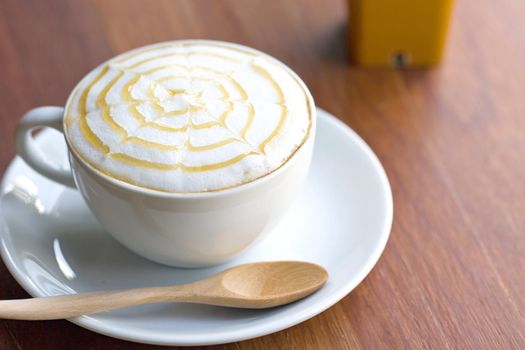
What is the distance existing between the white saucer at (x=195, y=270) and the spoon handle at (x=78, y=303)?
0.05ft

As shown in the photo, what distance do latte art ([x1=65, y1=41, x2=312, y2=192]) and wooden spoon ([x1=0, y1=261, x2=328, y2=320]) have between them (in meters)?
0.11

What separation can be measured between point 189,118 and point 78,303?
0.64 feet

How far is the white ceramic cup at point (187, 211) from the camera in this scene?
64cm

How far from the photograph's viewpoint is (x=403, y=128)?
3.20 feet

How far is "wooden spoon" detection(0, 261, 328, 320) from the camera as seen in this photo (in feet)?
2.15

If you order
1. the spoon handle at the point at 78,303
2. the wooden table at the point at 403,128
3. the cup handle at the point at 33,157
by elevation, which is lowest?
the wooden table at the point at 403,128

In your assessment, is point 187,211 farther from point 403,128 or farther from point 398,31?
point 398,31

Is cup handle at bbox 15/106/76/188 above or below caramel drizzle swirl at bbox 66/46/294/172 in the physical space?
below

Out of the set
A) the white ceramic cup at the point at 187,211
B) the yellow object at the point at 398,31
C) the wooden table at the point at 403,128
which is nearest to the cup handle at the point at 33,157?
the white ceramic cup at the point at 187,211

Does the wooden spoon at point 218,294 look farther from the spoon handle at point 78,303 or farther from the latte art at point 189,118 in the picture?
the latte art at point 189,118

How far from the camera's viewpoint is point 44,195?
84cm

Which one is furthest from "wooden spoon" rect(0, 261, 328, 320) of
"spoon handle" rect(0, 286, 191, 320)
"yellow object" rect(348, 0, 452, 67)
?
"yellow object" rect(348, 0, 452, 67)

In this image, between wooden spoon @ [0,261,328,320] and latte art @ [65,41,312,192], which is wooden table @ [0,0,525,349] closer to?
wooden spoon @ [0,261,328,320]

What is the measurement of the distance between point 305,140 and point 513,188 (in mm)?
323
